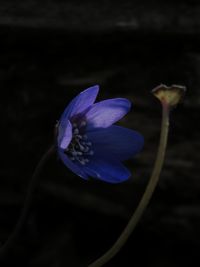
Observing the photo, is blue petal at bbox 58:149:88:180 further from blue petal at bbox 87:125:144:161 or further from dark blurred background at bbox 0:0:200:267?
dark blurred background at bbox 0:0:200:267

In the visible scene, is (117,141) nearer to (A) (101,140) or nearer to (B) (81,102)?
(A) (101,140)

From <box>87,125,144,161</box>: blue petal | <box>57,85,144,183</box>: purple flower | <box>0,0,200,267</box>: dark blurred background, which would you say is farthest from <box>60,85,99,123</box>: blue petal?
<box>0,0,200,267</box>: dark blurred background

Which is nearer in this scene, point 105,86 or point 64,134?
point 64,134

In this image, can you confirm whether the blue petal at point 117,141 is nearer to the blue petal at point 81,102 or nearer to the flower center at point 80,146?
the flower center at point 80,146

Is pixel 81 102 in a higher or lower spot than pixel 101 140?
higher

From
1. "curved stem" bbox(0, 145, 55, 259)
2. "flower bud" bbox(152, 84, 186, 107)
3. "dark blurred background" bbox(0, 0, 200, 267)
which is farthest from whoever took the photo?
"dark blurred background" bbox(0, 0, 200, 267)

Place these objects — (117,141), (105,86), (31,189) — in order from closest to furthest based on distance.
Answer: (31,189)
(117,141)
(105,86)

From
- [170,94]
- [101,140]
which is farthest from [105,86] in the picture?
[170,94]

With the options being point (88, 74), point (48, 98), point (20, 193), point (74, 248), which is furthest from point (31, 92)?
point (74, 248)
